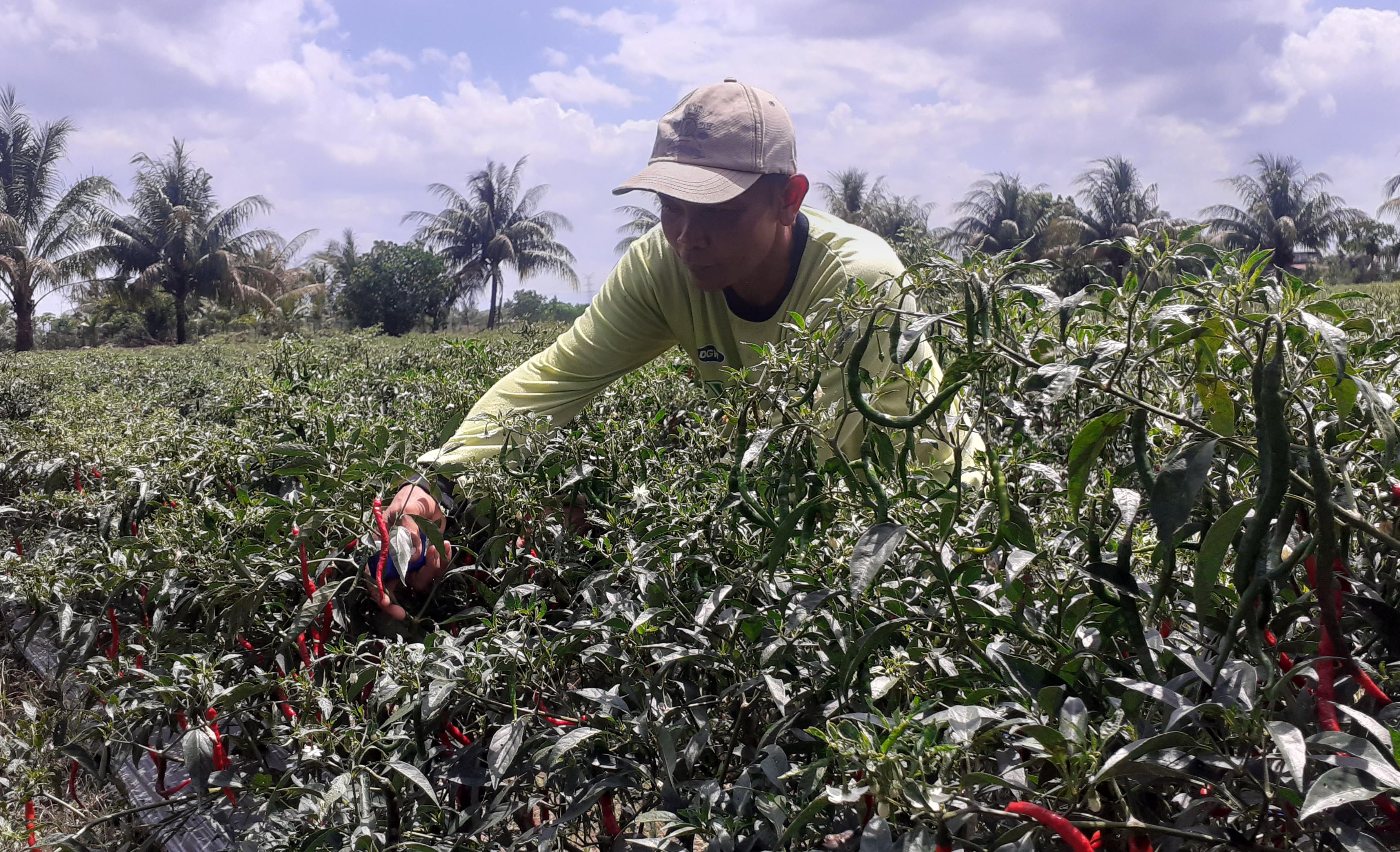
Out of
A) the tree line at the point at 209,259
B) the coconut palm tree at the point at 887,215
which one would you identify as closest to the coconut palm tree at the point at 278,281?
the tree line at the point at 209,259

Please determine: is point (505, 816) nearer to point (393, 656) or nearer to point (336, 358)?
point (393, 656)

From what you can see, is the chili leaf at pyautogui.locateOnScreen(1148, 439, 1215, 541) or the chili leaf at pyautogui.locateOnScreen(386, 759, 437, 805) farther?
the chili leaf at pyautogui.locateOnScreen(386, 759, 437, 805)

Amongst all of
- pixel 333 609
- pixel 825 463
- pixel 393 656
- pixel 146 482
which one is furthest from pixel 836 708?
pixel 146 482

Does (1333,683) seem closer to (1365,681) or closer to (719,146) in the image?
(1365,681)

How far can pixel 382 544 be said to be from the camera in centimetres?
149

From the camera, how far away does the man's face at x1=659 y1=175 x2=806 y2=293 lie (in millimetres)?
2148

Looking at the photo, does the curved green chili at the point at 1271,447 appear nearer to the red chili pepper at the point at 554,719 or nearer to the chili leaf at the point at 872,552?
the chili leaf at the point at 872,552

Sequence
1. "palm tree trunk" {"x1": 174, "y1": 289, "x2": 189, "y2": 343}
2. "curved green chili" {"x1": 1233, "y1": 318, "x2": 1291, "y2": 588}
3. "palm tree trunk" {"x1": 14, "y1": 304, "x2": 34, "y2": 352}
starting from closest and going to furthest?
1. "curved green chili" {"x1": 1233, "y1": 318, "x2": 1291, "y2": 588}
2. "palm tree trunk" {"x1": 14, "y1": 304, "x2": 34, "y2": 352}
3. "palm tree trunk" {"x1": 174, "y1": 289, "x2": 189, "y2": 343}

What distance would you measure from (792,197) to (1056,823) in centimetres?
193

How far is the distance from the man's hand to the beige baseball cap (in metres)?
0.85

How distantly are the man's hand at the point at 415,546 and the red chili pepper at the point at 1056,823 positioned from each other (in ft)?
3.46

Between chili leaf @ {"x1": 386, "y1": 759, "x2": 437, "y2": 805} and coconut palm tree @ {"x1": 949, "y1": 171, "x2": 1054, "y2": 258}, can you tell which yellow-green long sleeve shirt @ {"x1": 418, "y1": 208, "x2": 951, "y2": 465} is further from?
coconut palm tree @ {"x1": 949, "y1": 171, "x2": 1054, "y2": 258}

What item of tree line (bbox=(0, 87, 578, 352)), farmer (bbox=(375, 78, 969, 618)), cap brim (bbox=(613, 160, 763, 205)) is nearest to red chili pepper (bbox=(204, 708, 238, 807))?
farmer (bbox=(375, 78, 969, 618))

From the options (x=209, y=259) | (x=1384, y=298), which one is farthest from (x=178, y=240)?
(x=1384, y=298)
